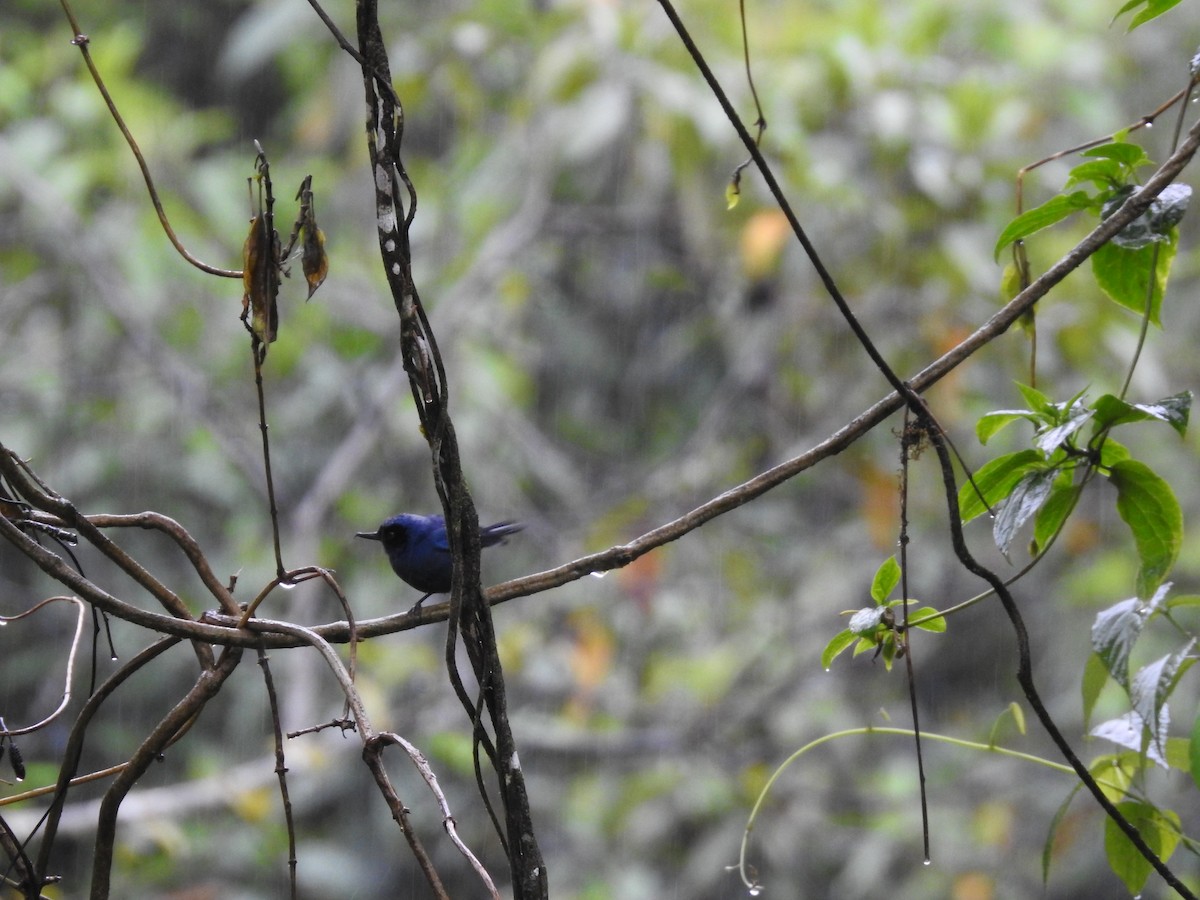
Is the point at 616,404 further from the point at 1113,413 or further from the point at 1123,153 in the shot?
the point at 1113,413

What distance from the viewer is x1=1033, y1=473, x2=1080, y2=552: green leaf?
118 centimetres

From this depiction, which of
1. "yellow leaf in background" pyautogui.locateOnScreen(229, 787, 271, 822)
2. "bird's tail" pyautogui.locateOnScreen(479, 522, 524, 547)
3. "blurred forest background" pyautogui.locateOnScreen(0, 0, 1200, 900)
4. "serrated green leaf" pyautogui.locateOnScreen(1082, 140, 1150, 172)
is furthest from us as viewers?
"blurred forest background" pyautogui.locateOnScreen(0, 0, 1200, 900)

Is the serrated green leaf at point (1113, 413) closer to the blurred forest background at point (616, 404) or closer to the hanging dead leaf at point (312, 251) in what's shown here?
the hanging dead leaf at point (312, 251)

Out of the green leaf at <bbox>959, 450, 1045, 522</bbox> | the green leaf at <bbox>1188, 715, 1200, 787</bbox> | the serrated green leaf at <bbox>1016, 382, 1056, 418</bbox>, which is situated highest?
the serrated green leaf at <bbox>1016, 382, 1056, 418</bbox>

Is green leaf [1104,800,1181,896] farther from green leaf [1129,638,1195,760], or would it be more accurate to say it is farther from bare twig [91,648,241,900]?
bare twig [91,648,241,900]

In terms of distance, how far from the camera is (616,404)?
4.87 metres

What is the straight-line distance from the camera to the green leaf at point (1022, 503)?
1132 millimetres

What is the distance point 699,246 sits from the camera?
416cm

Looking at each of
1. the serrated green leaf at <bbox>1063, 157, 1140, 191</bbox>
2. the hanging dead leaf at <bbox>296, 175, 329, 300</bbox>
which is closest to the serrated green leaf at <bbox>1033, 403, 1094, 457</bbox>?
the serrated green leaf at <bbox>1063, 157, 1140, 191</bbox>

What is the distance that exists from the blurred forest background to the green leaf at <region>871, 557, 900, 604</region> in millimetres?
2366

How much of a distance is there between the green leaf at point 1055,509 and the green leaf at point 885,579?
0.49 ft

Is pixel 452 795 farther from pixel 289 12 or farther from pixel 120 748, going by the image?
pixel 289 12

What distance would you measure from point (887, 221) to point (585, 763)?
2195 mm

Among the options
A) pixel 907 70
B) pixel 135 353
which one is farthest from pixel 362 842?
pixel 907 70
